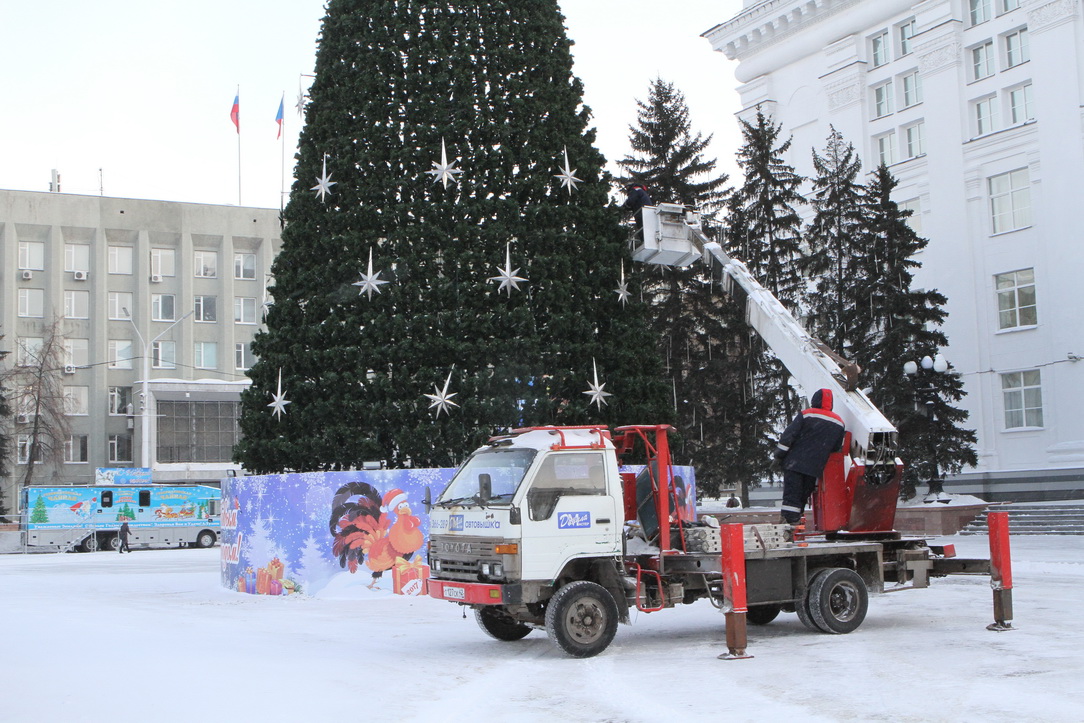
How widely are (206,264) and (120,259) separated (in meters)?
4.94

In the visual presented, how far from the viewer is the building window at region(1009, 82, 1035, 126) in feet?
132

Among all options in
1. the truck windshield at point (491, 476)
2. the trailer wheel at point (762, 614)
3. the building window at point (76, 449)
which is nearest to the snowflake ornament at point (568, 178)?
the truck windshield at point (491, 476)

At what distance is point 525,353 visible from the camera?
1908 cm

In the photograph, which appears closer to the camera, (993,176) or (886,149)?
(993,176)

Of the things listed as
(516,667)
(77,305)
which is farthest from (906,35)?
(77,305)

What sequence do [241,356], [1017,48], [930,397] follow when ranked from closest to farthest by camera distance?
[930,397]
[1017,48]
[241,356]

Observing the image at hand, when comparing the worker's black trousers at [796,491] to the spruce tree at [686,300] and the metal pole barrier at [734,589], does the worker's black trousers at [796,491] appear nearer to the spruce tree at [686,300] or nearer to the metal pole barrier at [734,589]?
the metal pole barrier at [734,589]

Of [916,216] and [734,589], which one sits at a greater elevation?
[916,216]

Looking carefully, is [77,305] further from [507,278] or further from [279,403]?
[507,278]

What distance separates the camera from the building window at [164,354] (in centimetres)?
6788

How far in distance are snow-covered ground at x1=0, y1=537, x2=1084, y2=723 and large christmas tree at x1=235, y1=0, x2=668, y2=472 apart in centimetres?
337

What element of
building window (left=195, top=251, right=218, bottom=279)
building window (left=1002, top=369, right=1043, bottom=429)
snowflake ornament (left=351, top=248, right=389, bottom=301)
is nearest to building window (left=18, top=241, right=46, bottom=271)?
building window (left=195, top=251, right=218, bottom=279)

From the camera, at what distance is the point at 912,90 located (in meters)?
44.9

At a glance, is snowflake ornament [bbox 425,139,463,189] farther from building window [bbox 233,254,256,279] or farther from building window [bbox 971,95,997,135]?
building window [bbox 233,254,256,279]
